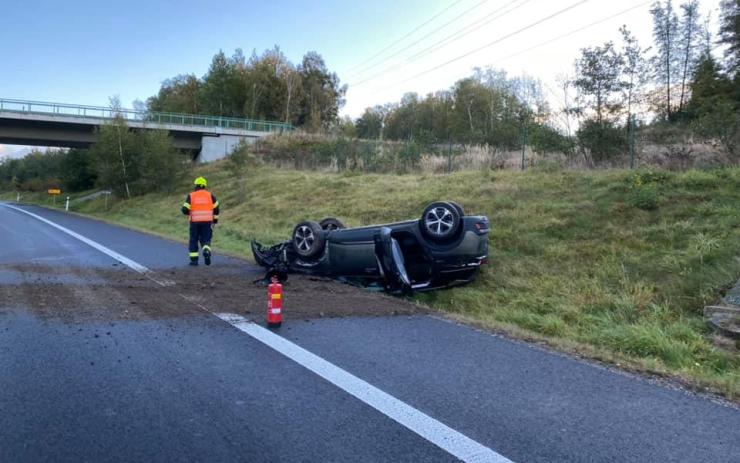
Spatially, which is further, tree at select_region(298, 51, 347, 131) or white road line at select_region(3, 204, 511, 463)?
tree at select_region(298, 51, 347, 131)

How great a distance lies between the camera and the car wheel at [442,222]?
8.09m

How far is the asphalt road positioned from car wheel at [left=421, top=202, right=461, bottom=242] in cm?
203

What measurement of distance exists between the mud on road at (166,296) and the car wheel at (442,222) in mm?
1110

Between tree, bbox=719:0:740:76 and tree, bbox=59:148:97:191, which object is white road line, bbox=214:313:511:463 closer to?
tree, bbox=719:0:740:76

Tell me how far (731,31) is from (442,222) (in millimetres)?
43269

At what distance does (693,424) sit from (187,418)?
3.29 metres

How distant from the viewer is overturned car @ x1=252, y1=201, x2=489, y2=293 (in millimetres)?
8125

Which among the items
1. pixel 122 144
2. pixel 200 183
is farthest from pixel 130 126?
pixel 200 183

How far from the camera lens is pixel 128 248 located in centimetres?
1367

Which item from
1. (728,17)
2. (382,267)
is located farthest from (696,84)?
(382,267)

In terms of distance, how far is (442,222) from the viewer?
320 inches

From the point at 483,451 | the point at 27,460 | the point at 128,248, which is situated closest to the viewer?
the point at 27,460

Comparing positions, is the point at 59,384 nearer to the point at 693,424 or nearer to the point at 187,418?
the point at 187,418

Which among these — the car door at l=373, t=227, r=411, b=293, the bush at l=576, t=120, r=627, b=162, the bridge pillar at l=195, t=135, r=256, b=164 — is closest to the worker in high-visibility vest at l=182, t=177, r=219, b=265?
the car door at l=373, t=227, r=411, b=293
